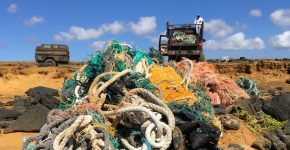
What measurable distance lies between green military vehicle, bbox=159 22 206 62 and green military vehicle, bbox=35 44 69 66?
8.51m

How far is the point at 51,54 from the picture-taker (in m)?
20.2

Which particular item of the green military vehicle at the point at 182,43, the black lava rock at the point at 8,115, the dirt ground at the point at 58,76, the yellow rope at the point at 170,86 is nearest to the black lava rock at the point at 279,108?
the yellow rope at the point at 170,86

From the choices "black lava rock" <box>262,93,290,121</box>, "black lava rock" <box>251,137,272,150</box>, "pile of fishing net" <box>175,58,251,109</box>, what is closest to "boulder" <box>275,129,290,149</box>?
"black lava rock" <box>251,137,272,150</box>

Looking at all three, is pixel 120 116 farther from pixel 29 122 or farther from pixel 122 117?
pixel 29 122

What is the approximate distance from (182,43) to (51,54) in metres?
10.1

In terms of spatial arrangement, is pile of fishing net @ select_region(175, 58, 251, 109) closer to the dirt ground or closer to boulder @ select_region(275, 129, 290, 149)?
boulder @ select_region(275, 129, 290, 149)

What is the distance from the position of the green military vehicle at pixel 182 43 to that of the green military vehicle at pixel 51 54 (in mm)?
8506

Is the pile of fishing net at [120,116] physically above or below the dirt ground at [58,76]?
above

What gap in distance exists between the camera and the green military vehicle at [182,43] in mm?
13841

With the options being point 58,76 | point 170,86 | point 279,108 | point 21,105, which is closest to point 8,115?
point 21,105

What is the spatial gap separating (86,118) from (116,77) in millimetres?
801

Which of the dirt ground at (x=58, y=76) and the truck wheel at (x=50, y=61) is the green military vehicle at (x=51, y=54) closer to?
the truck wheel at (x=50, y=61)

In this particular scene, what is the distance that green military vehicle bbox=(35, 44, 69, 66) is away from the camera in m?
20.1

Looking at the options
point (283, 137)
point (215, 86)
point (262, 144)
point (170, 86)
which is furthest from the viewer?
point (215, 86)
